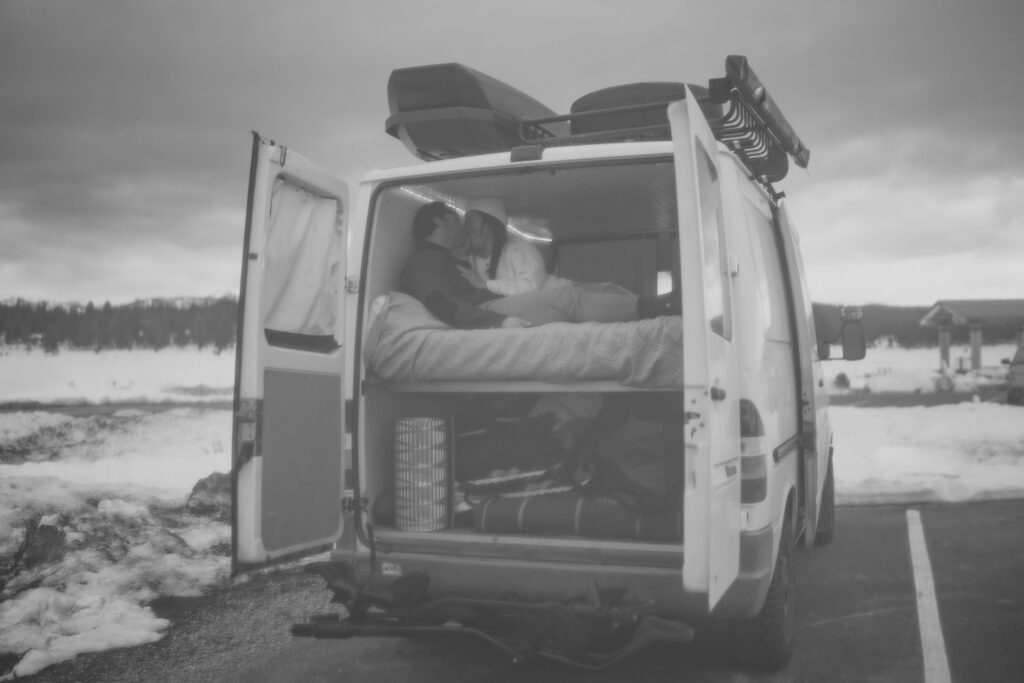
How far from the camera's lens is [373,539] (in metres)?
3.77

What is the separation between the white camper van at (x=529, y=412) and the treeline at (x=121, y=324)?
6.20ft

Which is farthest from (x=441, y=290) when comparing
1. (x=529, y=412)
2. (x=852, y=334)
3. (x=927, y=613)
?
(x=927, y=613)

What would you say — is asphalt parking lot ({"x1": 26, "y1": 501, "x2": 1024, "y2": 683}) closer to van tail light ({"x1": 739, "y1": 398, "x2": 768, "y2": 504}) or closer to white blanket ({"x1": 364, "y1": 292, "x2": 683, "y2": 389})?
van tail light ({"x1": 739, "y1": 398, "x2": 768, "y2": 504})

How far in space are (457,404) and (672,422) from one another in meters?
1.31

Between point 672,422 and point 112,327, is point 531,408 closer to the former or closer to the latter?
point 672,422

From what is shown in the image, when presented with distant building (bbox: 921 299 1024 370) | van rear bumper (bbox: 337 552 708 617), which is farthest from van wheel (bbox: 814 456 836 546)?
distant building (bbox: 921 299 1024 370)

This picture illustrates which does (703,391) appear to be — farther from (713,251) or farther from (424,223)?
(424,223)

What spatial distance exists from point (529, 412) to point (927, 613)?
255cm

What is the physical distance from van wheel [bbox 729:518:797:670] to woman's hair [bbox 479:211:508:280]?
2481 mm

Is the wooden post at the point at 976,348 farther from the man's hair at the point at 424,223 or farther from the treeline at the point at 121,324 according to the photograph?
the man's hair at the point at 424,223

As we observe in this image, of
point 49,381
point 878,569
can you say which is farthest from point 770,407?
point 49,381

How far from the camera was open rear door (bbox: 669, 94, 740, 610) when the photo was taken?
9.16ft

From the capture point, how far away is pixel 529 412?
484 centimetres

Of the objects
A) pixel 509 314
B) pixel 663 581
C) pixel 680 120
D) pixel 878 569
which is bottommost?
pixel 878 569
